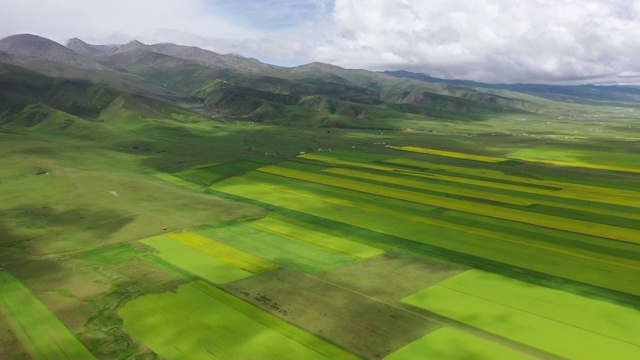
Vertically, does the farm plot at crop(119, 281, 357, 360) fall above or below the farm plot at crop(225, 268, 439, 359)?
below

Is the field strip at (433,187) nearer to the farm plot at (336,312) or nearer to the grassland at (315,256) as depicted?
the grassland at (315,256)

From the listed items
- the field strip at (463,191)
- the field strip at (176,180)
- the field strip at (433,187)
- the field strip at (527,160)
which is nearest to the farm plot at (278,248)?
the field strip at (176,180)

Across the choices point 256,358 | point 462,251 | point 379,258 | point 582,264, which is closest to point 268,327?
point 256,358

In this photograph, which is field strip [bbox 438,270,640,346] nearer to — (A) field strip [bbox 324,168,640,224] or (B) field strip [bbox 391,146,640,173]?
(A) field strip [bbox 324,168,640,224]

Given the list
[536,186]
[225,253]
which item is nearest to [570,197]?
[536,186]

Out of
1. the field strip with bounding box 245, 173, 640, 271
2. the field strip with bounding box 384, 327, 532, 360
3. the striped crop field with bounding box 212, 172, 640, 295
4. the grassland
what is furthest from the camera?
the field strip with bounding box 245, 173, 640, 271

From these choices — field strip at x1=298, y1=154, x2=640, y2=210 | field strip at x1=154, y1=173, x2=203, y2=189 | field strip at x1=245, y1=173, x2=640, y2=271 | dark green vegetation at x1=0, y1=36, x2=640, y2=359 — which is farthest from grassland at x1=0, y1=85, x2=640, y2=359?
field strip at x1=298, y1=154, x2=640, y2=210
